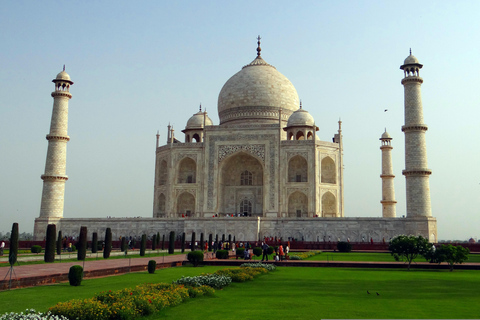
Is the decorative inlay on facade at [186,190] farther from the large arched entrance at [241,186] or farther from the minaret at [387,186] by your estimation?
the minaret at [387,186]

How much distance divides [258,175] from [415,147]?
10.4 metres

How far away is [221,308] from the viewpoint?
20.9ft

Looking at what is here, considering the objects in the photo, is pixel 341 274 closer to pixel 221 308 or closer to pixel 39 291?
pixel 221 308

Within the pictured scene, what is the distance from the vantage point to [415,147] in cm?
2448

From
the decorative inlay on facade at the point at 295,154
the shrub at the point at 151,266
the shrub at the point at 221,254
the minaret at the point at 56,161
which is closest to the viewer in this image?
the shrub at the point at 151,266

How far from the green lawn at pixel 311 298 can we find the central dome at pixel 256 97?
78.0ft

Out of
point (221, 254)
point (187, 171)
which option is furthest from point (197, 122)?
point (221, 254)

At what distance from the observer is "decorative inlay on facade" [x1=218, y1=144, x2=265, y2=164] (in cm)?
2953

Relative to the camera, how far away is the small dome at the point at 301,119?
3084cm

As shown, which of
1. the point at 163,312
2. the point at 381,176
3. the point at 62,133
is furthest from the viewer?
the point at 381,176

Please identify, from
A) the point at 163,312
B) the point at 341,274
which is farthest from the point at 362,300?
the point at 341,274

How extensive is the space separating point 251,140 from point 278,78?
7116mm

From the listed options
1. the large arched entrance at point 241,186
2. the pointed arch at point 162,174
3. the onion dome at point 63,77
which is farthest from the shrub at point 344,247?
the onion dome at point 63,77

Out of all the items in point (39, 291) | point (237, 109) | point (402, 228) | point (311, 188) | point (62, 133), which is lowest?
point (39, 291)
